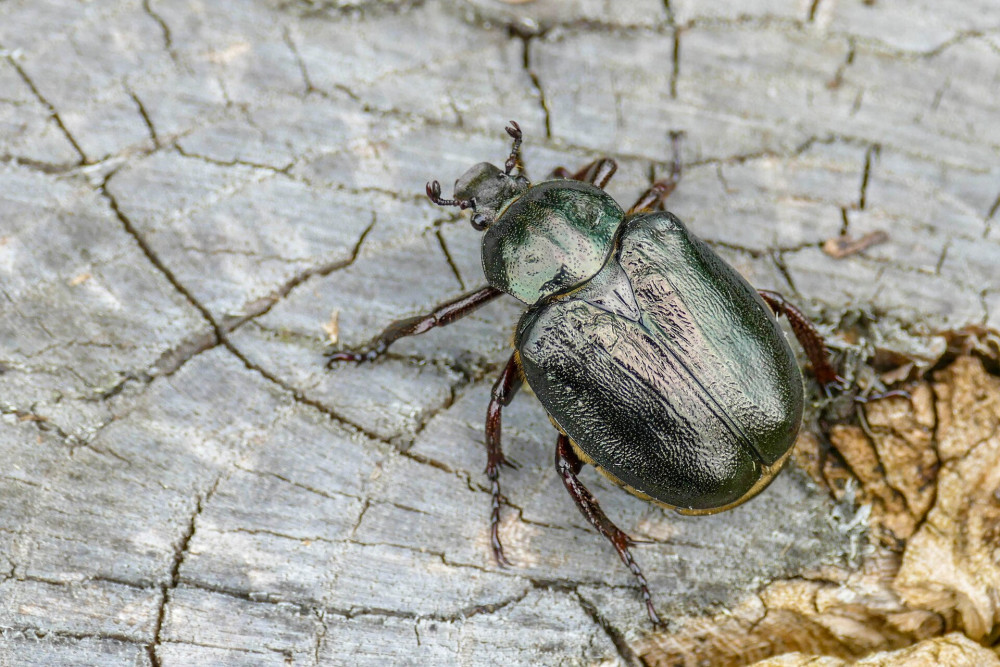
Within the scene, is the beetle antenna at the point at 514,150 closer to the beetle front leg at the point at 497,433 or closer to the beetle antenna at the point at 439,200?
the beetle antenna at the point at 439,200

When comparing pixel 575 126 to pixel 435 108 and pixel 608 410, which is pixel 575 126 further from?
pixel 608 410

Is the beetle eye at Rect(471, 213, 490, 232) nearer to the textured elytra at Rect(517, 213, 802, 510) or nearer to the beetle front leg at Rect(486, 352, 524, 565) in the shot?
the textured elytra at Rect(517, 213, 802, 510)

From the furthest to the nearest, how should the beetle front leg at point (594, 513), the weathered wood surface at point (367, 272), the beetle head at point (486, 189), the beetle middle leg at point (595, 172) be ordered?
the beetle middle leg at point (595, 172) < the beetle head at point (486, 189) < the beetle front leg at point (594, 513) < the weathered wood surface at point (367, 272)

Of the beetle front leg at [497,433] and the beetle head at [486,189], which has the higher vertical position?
the beetle head at [486,189]

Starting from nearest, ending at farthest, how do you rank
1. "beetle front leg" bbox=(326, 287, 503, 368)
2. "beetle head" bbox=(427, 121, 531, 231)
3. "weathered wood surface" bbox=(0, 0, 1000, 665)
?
"weathered wood surface" bbox=(0, 0, 1000, 665) → "beetle front leg" bbox=(326, 287, 503, 368) → "beetle head" bbox=(427, 121, 531, 231)

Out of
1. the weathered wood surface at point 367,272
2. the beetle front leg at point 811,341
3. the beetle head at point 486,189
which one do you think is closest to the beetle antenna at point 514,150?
the beetle head at point 486,189

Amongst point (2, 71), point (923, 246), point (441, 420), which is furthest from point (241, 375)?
point (923, 246)

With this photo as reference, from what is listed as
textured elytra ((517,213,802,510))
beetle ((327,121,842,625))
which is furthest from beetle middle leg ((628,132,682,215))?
textured elytra ((517,213,802,510))
